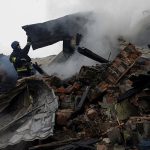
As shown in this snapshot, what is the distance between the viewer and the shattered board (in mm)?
8945

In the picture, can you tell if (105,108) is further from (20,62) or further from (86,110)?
(20,62)

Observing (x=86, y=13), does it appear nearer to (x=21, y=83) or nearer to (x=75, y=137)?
(x=21, y=83)

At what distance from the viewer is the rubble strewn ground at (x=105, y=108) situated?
8242 millimetres

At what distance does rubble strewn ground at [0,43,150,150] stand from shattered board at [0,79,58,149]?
0.26 metres

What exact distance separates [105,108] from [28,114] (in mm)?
2012

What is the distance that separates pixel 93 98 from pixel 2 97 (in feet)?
8.21

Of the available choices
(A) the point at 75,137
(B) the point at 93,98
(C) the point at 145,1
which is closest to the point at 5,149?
(A) the point at 75,137

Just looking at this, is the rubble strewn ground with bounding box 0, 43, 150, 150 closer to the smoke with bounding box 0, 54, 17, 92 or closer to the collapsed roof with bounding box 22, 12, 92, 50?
the smoke with bounding box 0, 54, 17, 92

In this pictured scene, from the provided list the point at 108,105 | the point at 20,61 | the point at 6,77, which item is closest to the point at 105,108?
the point at 108,105

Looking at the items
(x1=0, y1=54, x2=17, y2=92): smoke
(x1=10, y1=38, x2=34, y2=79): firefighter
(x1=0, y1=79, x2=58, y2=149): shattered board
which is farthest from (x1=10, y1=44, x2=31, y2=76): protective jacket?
(x1=0, y1=79, x2=58, y2=149): shattered board

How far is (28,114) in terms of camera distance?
31.7 ft

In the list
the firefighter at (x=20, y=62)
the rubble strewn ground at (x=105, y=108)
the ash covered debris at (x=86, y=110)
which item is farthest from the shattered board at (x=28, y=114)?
the firefighter at (x=20, y=62)

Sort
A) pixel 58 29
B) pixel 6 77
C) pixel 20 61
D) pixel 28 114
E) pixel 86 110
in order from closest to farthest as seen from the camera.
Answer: pixel 28 114 < pixel 86 110 < pixel 6 77 < pixel 20 61 < pixel 58 29

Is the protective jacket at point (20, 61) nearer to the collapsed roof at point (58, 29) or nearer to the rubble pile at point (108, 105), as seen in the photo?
the collapsed roof at point (58, 29)
